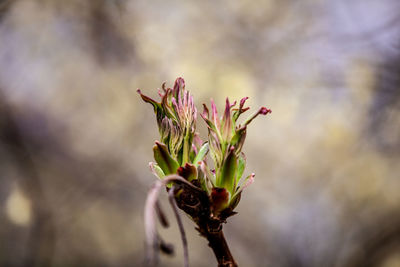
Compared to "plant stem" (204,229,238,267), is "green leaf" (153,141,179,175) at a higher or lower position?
higher

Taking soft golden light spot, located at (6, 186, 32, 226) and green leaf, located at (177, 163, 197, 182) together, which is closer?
green leaf, located at (177, 163, 197, 182)

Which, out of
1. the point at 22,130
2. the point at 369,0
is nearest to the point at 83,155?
the point at 22,130

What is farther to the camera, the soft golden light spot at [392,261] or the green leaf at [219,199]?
the soft golden light spot at [392,261]

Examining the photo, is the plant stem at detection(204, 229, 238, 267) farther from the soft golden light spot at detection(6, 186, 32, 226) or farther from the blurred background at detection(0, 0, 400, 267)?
the soft golden light spot at detection(6, 186, 32, 226)

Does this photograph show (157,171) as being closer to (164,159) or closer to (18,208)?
(164,159)

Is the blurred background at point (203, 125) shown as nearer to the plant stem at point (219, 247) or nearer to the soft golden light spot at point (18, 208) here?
the soft golden light spot at point (18, 208)

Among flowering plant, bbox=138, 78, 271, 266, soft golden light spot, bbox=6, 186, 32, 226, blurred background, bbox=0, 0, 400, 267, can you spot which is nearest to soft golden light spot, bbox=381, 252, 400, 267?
blurred background, bbox=0, 0, 400, 267

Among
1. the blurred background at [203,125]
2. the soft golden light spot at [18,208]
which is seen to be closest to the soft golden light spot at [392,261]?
the blurred background at [203,125]
